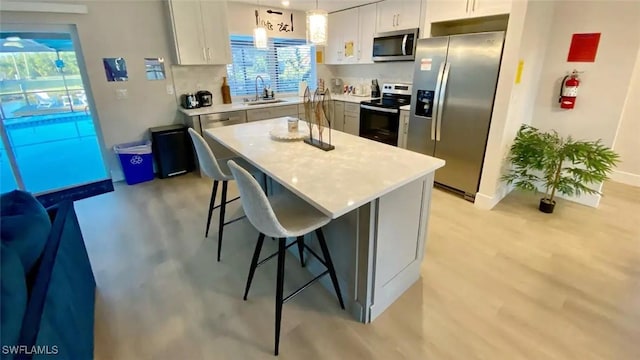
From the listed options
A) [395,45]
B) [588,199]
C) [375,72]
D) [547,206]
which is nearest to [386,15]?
[395,45]

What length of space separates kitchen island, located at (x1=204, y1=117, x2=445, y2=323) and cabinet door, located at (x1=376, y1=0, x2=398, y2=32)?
9.75ft

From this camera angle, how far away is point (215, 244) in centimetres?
255

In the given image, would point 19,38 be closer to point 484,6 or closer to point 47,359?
point 47,359

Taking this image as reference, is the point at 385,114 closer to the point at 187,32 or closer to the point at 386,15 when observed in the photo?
the point at 386,15

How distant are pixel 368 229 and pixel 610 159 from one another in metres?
2.64

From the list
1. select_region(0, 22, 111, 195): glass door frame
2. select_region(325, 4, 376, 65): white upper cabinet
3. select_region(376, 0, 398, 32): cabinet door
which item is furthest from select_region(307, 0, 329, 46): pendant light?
select_region(0, 22, 111, 195): glass door frame

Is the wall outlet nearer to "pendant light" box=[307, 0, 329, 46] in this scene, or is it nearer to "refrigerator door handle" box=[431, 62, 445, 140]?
"pendant light" box=[307, 0, 329, 46]

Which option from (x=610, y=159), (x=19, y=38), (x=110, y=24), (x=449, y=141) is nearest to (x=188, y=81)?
(x=110, y=24)

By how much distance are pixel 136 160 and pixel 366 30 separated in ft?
12.5

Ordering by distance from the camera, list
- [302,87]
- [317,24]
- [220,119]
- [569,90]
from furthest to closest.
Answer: [302,87] < [220,119] < [569,90] < [317,24]

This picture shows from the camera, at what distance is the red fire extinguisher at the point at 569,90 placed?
2936mm

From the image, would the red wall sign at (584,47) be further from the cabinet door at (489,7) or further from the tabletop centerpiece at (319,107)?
the tabletop centerpiece at (319,107)

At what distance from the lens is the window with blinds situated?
15.3 ft

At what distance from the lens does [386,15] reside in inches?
169
